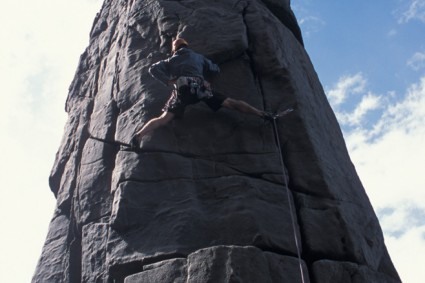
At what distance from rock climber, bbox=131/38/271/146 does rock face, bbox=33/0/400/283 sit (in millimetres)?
180

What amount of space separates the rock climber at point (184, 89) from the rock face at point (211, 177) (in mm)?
180

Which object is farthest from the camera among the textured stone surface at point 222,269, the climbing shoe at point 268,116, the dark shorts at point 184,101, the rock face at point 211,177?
the climbing shoe at point 268,116

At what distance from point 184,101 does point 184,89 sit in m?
0.16

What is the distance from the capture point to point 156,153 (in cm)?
721

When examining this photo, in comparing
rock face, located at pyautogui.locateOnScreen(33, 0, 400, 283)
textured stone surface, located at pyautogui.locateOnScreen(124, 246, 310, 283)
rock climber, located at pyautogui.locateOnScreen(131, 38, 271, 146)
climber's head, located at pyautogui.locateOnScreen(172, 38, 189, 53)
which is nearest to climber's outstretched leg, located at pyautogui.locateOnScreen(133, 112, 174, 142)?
rock climber, located at pyautogui.locateOnScreen(131, 38, 271, 146)

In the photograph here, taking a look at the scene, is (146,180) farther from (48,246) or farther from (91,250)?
(48,246)

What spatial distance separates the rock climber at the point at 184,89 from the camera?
7.31m

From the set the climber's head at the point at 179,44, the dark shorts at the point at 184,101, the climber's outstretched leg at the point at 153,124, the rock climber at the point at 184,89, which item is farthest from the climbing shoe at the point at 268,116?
the climber's head at the point at 179,44

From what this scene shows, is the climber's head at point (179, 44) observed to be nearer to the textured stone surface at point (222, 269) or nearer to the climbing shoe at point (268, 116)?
the climbing shoe at point (268, 116)

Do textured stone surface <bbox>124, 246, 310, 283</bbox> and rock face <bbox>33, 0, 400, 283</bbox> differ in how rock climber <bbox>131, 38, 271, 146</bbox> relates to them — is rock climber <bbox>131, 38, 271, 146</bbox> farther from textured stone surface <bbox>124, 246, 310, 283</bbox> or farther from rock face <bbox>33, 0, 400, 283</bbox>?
textured stone surface <bbox>124, 246, 310, 283</bbox>

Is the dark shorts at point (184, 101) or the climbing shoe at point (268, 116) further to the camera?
the climbing shoe at point (268, 116)

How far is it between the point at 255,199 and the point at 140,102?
2.41 metres

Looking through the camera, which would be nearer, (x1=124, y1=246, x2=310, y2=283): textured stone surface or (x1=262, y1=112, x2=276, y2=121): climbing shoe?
(x1=124, y1=246, x2=310, y2=283): textured stone surface

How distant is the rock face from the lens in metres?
6.34
